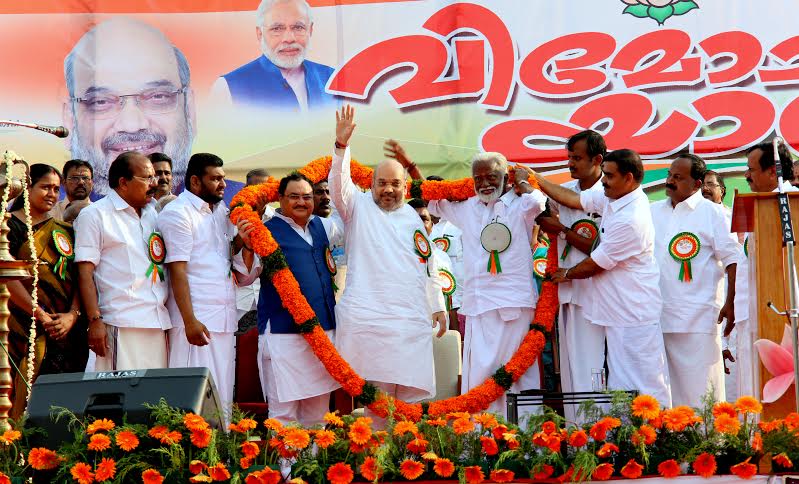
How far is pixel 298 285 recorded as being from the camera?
6.72 metres

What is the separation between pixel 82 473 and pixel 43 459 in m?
0.23

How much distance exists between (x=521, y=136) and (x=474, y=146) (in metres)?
0.46

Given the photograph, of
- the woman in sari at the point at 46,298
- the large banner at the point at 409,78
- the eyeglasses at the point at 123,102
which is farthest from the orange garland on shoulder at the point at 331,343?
the eyeglasses at the point at 123,102

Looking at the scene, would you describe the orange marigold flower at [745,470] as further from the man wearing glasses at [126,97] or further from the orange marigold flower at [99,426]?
the man wearing glasses at [126,97]

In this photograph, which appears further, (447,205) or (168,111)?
A: (168,111)

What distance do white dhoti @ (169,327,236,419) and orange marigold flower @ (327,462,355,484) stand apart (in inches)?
97.7

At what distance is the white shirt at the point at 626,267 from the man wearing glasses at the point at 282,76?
12.2 feet

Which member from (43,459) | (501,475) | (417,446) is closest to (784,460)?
(501,475)

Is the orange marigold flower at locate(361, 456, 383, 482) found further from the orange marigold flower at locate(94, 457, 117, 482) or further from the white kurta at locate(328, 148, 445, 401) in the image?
the white kurta at locate(328, 148, 445, 401)

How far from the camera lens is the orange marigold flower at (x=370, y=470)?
4.39 metres

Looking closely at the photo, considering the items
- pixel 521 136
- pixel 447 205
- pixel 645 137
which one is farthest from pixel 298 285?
pixel 645 137

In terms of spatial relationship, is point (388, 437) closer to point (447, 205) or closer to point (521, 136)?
point (447, 205)

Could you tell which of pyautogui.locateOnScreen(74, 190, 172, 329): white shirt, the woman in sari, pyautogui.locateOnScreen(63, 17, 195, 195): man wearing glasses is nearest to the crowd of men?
pyautogui.locateOnScreen(74, 190, 172, 329): white shirt

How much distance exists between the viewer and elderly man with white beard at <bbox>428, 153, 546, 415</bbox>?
7.00m
